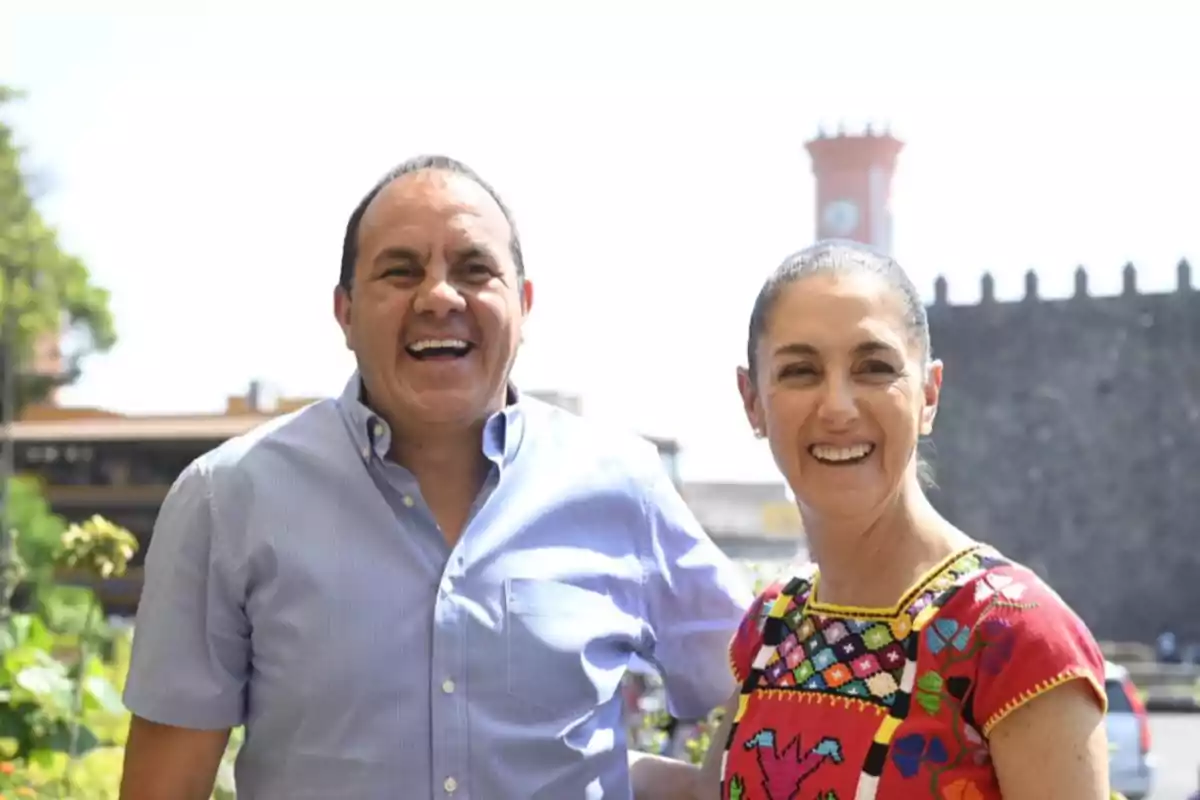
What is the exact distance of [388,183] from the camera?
5.97ft

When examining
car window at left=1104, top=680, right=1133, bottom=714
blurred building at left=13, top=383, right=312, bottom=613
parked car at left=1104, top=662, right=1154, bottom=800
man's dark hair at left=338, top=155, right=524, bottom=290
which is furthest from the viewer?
blurred building at left=13, top=383, right=312, bottom=613

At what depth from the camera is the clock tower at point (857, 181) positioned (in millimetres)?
43344

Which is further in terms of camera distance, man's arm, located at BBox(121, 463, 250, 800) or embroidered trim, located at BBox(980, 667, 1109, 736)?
man's arm, located at BBox(121, 463, 250, 800)

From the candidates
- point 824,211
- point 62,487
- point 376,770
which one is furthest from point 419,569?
point 824,211

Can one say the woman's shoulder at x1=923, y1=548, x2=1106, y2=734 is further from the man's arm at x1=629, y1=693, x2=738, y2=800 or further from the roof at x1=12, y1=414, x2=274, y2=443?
the roof at x1=12, y1=414, x2=274, y2=443

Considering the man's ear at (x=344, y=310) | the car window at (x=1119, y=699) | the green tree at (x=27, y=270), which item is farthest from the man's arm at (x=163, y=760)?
the green tree at (x=27, y=270)

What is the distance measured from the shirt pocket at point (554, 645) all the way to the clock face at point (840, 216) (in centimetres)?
4161

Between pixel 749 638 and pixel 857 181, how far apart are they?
43.0 meters

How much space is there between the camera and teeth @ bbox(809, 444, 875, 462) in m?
1.56

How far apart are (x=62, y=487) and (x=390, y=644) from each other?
18.1 meters

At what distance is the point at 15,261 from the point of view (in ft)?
51.9

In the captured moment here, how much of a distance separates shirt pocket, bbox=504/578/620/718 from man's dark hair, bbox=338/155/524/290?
1.28ft

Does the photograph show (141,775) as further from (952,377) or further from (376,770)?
(952,377)

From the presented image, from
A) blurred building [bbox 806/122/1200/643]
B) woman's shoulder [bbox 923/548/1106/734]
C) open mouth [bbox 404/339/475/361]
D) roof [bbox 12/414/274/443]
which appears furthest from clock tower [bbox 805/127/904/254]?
woman's shoulder [bbox 923/548/1106/734]
